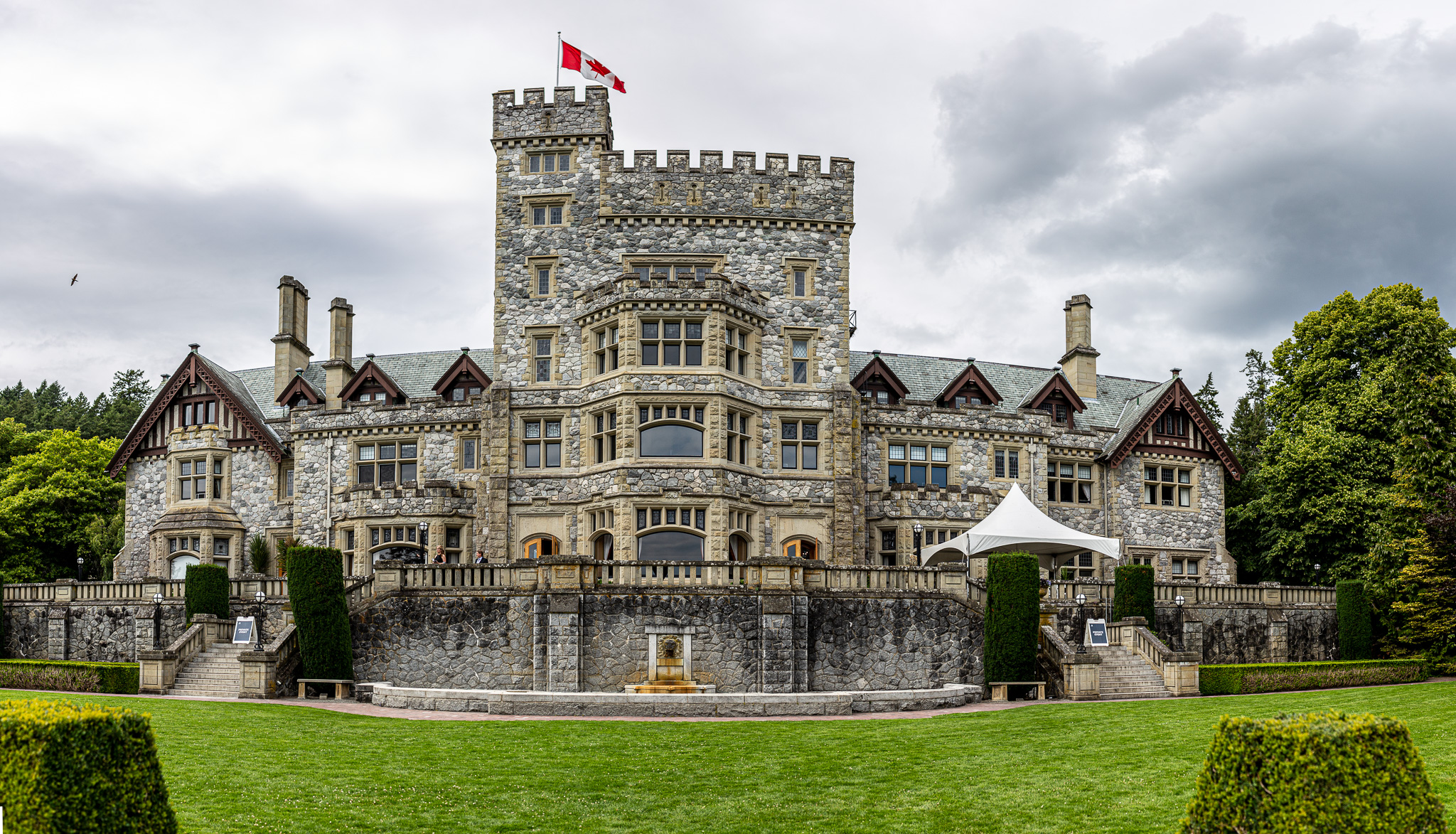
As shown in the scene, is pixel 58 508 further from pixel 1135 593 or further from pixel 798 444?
pixel 1135 593

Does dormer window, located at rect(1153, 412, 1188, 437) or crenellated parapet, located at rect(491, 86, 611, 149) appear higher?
crenellated parapet, located at rect(491, 86, 611, 149)

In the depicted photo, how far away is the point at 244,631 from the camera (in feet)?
98.9

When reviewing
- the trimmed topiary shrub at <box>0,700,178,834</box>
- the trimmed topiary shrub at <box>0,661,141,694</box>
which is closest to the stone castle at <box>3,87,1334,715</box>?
the trimmed topiary shrub at <box>0,661,141,694</box>

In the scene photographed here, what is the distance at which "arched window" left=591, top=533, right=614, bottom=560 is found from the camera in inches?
1470

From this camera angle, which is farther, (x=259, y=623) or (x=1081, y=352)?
(x=1081, y=352)

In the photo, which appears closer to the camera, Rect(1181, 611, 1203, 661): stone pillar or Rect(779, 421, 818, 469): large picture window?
Rect(1181, 611, 1203, 661): stone pillar

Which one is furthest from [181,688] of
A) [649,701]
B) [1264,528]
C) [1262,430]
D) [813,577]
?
[1262,430]

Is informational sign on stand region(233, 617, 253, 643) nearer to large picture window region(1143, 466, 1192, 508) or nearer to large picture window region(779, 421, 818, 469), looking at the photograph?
large picture window region(779, 421, 818, 469)

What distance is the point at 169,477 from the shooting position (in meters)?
44.6

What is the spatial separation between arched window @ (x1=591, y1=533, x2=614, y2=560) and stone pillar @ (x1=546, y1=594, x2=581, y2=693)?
9.27 meters

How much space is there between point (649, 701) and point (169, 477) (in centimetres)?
2929

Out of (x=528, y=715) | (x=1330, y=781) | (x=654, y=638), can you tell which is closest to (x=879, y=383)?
(x=654, y=638)

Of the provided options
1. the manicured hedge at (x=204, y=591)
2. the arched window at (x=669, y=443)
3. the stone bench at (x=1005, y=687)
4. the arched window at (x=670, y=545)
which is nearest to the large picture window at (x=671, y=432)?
the arched window at (x=669, y=443)

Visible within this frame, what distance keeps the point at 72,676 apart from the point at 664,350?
1782 centimetres
